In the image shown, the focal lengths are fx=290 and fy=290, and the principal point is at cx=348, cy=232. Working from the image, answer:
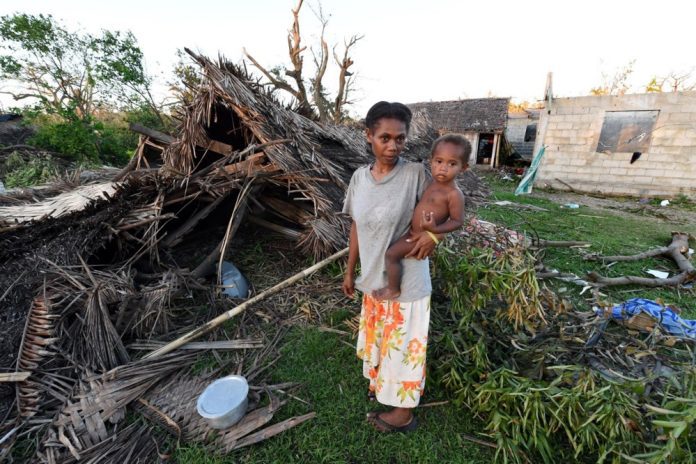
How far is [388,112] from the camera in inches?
56.4

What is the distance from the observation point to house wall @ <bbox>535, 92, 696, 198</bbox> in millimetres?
8453

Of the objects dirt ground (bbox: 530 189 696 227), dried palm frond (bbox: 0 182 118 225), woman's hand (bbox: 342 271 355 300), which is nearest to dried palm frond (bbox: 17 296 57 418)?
dried palm frond (bbox: 0 182 118 225)

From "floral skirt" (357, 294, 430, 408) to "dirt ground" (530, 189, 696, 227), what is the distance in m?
7.97

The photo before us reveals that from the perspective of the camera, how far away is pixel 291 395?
2.19 metres

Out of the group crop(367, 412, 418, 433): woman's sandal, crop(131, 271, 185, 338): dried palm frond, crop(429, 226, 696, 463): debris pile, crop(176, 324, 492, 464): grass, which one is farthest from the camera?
crop(131, 271, 185, 338): dried palm frond

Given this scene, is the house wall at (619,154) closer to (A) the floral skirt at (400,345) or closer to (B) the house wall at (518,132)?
(B) the house wall at (518,132)

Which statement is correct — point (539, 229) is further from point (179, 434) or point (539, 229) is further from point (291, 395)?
point (179, 434)

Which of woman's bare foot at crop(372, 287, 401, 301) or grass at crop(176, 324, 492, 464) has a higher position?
woman's bare foot at crop(372, 287, 401, 301)

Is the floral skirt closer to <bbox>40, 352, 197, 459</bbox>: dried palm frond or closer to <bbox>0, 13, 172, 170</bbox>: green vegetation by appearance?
<bbox>40, 352, 197, 459</bbox>: dried palm frond

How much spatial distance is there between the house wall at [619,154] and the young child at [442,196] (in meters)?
11.2

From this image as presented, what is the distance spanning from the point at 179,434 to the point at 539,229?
6478 mm

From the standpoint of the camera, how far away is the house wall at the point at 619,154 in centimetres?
845

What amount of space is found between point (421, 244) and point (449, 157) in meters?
0.46

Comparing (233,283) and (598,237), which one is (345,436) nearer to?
(233,283)
